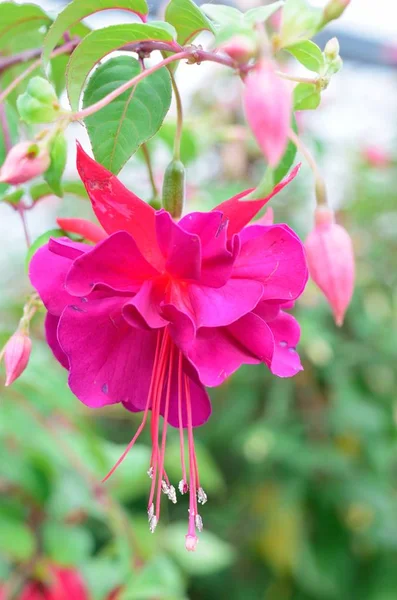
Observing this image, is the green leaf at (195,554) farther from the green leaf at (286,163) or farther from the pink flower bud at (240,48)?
the pink flower bud at (240,48)

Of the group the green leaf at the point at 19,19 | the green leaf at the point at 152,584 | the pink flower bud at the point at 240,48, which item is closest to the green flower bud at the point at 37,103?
the pink flower bud at the point at 240,48

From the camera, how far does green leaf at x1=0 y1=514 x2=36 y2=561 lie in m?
0.93

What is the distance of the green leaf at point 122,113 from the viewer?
1.67ft

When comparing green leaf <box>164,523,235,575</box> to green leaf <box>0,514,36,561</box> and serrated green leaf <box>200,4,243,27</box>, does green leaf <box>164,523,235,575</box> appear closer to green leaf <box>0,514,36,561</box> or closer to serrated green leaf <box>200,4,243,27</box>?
green leaf <box>0,514,36,561</box>

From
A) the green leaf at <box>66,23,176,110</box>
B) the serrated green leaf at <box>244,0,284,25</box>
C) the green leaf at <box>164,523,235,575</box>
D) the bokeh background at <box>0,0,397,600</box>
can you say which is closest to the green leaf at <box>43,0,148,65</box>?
the green leaf at <box>66,23,176,110</box>

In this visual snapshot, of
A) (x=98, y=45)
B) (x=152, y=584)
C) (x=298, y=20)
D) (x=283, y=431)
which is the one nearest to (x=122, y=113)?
(x=98, y=45)

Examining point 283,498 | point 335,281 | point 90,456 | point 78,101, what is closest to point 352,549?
point 283,498

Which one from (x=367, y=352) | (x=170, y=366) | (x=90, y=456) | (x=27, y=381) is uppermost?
(x=170, y=366)

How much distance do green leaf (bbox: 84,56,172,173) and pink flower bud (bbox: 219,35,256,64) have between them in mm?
156

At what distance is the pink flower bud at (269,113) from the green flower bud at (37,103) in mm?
144

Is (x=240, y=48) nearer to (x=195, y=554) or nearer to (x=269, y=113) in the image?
(x=269, y=113)

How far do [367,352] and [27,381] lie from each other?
962mm

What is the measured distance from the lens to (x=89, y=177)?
46 cm

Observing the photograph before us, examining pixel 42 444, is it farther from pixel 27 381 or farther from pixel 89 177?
pixel 89 177
